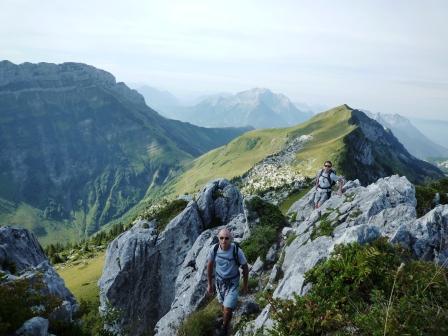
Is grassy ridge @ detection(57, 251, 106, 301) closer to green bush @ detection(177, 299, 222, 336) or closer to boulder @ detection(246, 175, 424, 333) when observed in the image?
boulder @ detection(246, 175, 424, 333)

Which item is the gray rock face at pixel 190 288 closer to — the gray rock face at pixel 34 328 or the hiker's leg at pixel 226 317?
the hiker's leg at pixel 226 317

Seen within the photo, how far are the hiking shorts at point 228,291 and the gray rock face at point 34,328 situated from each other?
6.48 metres

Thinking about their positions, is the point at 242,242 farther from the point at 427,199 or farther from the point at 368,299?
the point at 368,299

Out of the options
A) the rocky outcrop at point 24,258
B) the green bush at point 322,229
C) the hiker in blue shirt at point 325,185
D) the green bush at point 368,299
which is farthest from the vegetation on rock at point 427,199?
the rocky outcrop at point 24,258

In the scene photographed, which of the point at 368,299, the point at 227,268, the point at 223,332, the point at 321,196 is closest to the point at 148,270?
the point at 321,196

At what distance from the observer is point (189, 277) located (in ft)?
103

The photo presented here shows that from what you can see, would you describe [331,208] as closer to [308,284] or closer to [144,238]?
[308,284]

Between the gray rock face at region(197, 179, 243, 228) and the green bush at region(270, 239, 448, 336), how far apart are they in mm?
28721

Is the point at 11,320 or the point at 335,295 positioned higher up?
the point at 335,295

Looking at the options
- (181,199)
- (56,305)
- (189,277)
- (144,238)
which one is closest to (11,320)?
(56,305)

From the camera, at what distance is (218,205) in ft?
141

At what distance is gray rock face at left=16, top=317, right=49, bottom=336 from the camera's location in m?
11.8

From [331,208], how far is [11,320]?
18.2m

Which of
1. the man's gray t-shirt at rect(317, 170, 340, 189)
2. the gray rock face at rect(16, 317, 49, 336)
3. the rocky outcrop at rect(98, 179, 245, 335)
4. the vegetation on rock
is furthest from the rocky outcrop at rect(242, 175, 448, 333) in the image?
the rocky outcrop at rect(98, 179, 245, 335)
